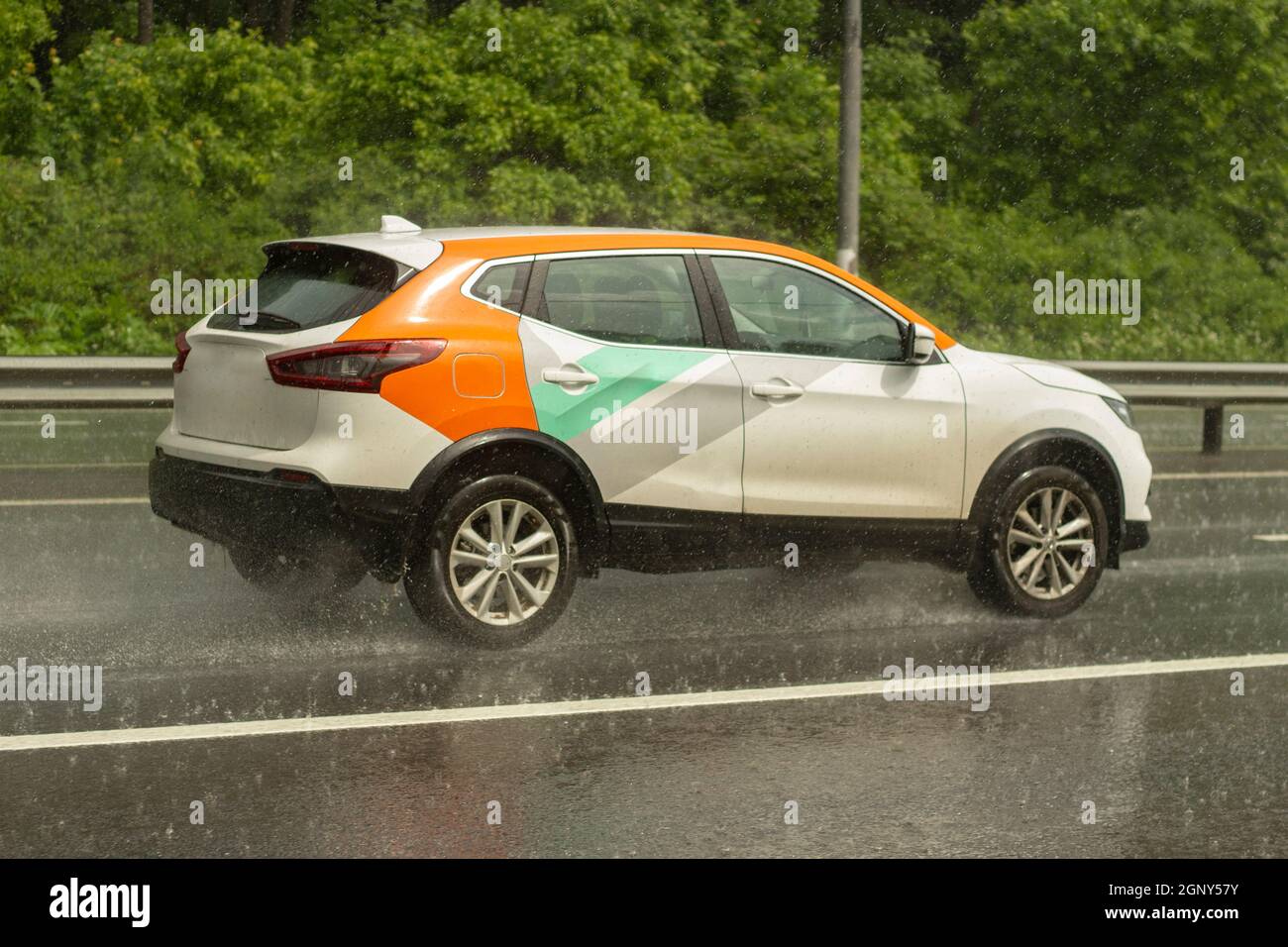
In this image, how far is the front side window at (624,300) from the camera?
25.9 ft

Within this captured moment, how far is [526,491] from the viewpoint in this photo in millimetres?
7723

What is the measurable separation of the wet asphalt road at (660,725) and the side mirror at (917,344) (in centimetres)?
95

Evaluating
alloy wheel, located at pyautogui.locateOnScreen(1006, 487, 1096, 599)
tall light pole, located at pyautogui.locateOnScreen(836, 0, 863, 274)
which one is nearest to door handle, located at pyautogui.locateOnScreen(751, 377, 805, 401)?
alloy wheel, located at pyautogui.locateOnScreen(1006, 487, 1096, 599)

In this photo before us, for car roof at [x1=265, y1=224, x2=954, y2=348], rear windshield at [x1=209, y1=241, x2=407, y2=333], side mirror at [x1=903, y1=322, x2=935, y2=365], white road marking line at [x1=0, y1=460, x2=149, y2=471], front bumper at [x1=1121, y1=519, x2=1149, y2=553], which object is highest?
car roof at [x1=265, y1=224, x2=954, y2=348]

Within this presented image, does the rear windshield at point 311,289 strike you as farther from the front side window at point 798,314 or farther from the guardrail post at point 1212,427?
the guardrail post at point 1212,427

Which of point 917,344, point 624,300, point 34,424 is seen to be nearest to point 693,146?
point 34,424

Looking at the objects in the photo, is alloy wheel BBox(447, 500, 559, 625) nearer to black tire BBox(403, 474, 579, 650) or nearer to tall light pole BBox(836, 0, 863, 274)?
black tire BBox(403, 474, 579, 650)

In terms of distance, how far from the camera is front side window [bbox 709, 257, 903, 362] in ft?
27.1

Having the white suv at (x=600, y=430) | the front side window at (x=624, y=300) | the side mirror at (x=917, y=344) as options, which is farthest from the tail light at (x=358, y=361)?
the side mirror at (x=917, y=344)

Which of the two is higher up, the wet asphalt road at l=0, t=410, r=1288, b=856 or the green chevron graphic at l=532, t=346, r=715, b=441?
the green chevron graphic at l=532, t=346, r=715, b=441

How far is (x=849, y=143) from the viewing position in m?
17.1

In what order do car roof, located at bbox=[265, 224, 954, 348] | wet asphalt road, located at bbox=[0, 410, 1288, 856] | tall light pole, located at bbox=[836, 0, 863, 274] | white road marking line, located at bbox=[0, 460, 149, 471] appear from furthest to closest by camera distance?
1. tall light pole, located at bbox=[836, 0, 863, 274]
2. white road marking line, located at bbox=[0, 460, 149, 471]
3. car roof, located at bbox=[265, 224, 954, 348]
4. wet asphalt road, located at bbox=[0, 410, 1288, 856]

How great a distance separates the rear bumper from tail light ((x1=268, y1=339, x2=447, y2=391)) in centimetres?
38
